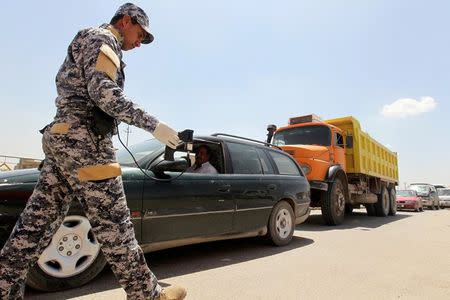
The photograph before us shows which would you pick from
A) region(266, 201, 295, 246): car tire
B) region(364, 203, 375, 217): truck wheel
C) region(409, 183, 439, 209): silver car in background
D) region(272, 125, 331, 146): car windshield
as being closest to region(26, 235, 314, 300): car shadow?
region(266, 201, 295, 246): car tire

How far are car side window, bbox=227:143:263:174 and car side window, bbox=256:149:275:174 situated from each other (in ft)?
0.34

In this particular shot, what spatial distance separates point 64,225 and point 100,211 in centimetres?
133

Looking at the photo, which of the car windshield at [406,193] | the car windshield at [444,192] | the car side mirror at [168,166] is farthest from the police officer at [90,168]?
the car windshield at [444,192]

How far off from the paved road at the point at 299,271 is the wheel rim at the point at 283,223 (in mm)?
218

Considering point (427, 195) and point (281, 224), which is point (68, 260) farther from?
point (427, 195)

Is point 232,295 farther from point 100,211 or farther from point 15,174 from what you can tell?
point 15,174

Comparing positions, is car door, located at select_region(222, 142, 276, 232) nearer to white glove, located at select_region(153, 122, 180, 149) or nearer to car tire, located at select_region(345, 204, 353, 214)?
white glove, located at select_region(153, 122, 180, 149)

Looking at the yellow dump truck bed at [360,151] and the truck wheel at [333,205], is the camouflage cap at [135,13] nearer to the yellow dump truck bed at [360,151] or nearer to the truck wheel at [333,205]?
the truck wheel at [333,205]

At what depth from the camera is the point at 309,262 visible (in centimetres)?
448

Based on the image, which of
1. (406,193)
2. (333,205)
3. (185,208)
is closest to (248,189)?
(185,208)

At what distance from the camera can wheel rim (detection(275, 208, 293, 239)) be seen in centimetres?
558

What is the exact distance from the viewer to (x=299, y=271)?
4023 mm

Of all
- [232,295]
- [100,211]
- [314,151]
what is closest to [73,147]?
[100,211]

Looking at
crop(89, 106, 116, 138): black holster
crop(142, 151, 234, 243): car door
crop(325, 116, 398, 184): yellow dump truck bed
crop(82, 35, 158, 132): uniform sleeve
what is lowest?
crop(142, 151, 234, 243): car door
